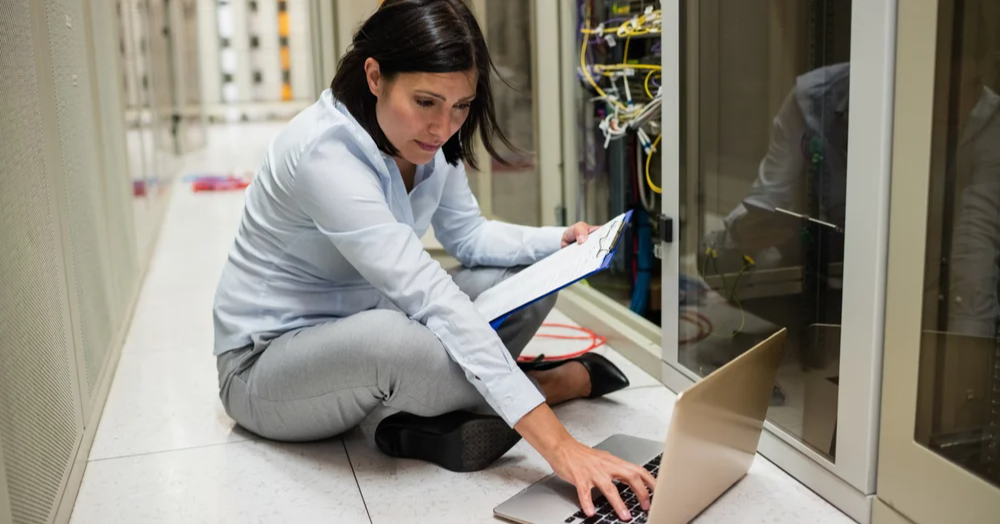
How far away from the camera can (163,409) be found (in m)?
2.06

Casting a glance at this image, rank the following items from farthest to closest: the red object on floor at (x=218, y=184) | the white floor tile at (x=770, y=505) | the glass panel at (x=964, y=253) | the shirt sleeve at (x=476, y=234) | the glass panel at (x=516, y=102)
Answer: the red object on floor at (x=218, y=184) → the glass panel at (x=516, y=102) → the shirt sleeve at (x=476, y=234) → the white floor tile at (x=770, y=505) → the glass panel at (x=964, y=253)

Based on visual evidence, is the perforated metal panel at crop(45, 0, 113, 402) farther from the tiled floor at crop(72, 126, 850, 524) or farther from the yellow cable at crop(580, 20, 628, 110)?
the yellow cable at crop(580, 20, 628, 110)

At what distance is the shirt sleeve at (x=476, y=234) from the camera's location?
194 cm

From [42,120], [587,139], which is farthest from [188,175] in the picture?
[42,120]

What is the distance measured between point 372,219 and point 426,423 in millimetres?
418

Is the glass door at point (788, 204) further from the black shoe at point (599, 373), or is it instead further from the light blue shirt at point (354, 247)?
the light blue shirt at point (354, 247)

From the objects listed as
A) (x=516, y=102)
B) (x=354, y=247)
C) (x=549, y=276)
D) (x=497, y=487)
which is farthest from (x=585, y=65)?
(x=497, y=487)

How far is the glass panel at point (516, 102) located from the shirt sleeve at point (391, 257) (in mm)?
1492

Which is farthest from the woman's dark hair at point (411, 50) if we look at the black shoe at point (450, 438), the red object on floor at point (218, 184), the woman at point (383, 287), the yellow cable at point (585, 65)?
the red object on floor at point (218, 184)

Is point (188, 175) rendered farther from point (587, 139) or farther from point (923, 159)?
point (923, 159)

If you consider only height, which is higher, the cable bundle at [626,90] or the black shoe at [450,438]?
the cable bundle at [626,90]

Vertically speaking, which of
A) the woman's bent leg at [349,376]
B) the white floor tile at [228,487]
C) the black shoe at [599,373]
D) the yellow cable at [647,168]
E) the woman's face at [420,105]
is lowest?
the white floor tile at [228,487]

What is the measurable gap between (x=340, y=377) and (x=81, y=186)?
91 centimetres

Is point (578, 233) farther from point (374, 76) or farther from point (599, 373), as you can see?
point (374, 76)
